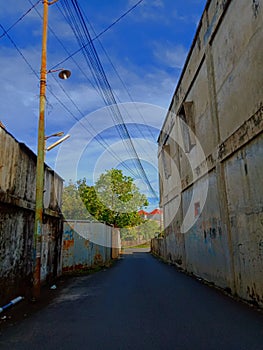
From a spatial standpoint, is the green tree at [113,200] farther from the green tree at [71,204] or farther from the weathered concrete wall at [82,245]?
the green tree at [71,204]

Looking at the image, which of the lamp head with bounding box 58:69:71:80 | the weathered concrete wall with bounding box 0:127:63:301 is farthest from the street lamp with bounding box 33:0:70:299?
the weathered concrete wall with bounding box 0:127:63:301

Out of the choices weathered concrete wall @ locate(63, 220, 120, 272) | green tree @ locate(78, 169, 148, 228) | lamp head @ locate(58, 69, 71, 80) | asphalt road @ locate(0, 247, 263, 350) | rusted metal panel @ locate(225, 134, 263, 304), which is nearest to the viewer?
asphalt road @ locate(0, 247, 263, 350)

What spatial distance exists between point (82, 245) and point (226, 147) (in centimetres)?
923

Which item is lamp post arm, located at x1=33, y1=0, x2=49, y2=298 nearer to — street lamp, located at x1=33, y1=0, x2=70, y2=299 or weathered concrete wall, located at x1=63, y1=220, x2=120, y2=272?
street lamp, located at x1=33, y1=0, x2=70, y2=299

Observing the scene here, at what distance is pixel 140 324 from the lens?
15.2 feet

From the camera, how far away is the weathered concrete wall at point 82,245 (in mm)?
12391

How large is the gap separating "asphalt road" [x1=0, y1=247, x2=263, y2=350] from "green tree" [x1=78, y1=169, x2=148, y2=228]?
1821 cm

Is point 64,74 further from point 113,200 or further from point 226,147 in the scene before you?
point 113,200

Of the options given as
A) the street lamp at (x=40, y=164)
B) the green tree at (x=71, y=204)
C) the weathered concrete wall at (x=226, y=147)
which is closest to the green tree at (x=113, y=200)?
the weathered concrete wall at (x=226, y=147)

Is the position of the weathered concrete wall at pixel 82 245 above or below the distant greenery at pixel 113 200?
below

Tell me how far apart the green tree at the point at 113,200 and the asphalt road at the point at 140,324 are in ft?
59.7

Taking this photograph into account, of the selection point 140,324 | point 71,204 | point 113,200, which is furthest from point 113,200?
point 71,204

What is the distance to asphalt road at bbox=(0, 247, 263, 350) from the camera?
381cm

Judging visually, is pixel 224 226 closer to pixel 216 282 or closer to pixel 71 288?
pixel 216 282
